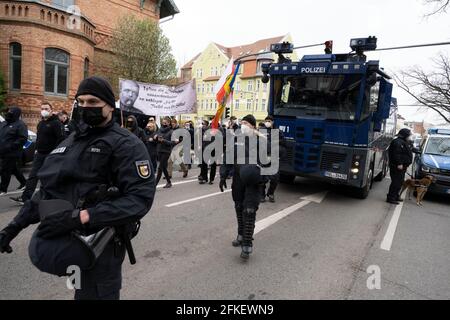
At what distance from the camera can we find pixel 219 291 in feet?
10.9

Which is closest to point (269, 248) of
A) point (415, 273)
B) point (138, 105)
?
point (415, 273)

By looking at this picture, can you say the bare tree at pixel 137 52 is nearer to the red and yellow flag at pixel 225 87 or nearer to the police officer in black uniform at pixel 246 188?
the red and yellow flag at pixel 225 87

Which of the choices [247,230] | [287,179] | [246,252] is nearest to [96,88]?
[247,230]

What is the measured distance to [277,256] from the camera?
436 cm

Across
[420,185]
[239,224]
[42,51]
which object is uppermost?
[42,51]

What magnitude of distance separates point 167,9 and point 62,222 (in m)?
26.4

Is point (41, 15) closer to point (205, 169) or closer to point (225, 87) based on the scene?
point (225, 87)

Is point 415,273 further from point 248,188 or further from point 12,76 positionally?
point 12,76

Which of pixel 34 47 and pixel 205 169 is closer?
pixel 205 169

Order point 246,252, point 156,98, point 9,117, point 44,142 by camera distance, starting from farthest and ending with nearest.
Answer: point 156,98, point 9,117, point 44,142, point 246,252

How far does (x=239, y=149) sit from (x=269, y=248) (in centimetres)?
159

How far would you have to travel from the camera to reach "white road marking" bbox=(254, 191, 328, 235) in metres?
5.65

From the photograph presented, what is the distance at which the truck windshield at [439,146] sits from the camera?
9.59 m

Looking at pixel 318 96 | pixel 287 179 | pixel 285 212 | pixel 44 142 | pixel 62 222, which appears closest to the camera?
pixel 62 222
